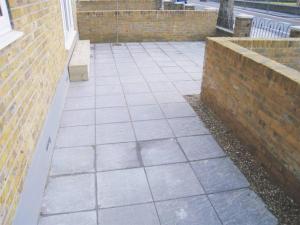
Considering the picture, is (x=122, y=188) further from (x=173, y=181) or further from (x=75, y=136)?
(x=75, y=136)

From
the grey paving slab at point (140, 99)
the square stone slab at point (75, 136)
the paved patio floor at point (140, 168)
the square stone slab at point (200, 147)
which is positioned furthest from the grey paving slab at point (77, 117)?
the square stone slab at point (200, 147)

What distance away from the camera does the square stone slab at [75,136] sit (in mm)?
3664

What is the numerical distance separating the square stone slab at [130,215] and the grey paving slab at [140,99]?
8.23 feet

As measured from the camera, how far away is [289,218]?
8.31 ft

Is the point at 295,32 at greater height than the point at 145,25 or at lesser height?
greater

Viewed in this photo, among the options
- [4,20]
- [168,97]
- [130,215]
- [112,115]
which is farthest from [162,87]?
[4,20]

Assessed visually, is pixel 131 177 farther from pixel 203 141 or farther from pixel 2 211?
pixel 2 211

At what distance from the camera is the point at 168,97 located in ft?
17.0

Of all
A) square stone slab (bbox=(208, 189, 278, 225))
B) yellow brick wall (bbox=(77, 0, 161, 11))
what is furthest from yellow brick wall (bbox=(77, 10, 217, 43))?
square stone slab (bbox=(208, 189, 278, 225))

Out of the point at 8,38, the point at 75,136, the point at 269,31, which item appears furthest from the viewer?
the point at 269,31

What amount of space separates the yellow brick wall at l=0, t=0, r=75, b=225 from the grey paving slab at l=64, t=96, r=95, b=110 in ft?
3.44

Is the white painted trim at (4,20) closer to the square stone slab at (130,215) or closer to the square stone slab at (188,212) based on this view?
the square stone slab at (130,215)

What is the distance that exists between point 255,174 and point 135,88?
321 centimetres

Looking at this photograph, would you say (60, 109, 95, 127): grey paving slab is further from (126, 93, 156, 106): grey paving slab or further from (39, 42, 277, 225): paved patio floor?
(126, 93, 156, 106): grey paving slab
